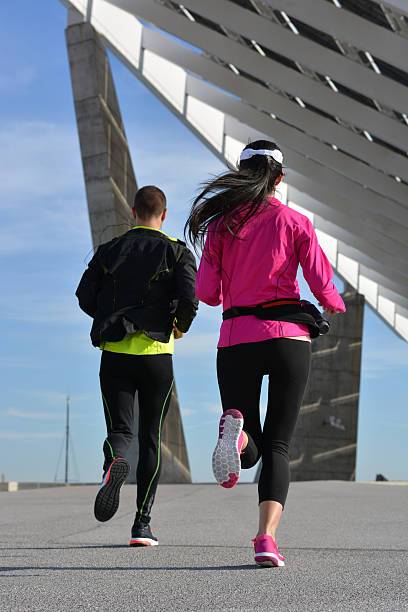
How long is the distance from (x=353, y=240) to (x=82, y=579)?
2218cm

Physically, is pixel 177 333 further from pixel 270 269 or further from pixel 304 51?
pixel 304 51

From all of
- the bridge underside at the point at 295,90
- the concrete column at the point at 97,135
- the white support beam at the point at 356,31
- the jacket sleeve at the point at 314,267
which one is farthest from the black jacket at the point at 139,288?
the concrete column at the point at 97,135

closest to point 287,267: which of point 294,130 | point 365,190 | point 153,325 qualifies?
point 153,325

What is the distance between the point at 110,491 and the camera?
3416 mm

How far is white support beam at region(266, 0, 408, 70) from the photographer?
11.4m

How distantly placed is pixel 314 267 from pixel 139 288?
1.07m

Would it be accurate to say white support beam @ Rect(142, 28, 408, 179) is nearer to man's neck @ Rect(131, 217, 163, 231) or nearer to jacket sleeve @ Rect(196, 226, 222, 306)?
man's neck @ Rect(131, 217, 163, 231)

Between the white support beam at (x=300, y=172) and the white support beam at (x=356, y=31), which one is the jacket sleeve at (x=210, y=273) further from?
the white support beam at (x=300, y=172)

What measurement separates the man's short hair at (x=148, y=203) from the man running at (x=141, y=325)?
4.6 inches

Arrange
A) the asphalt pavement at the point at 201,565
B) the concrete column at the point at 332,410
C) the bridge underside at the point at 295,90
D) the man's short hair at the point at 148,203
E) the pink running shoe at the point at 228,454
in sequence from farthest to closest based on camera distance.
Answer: the concrete column at the point at 332,410 → the bridge underside at the point at 295,90 → the man's short hair at the point at 148,203 → the pink running shoe at the point at 228,454 → the asphalt pavement at the point at 201,565

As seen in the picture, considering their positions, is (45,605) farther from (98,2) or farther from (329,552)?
(98,2)

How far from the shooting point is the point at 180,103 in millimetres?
17047

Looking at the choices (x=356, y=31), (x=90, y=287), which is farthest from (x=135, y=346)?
(x=356, y=31)

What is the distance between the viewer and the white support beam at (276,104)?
50.4 feet
